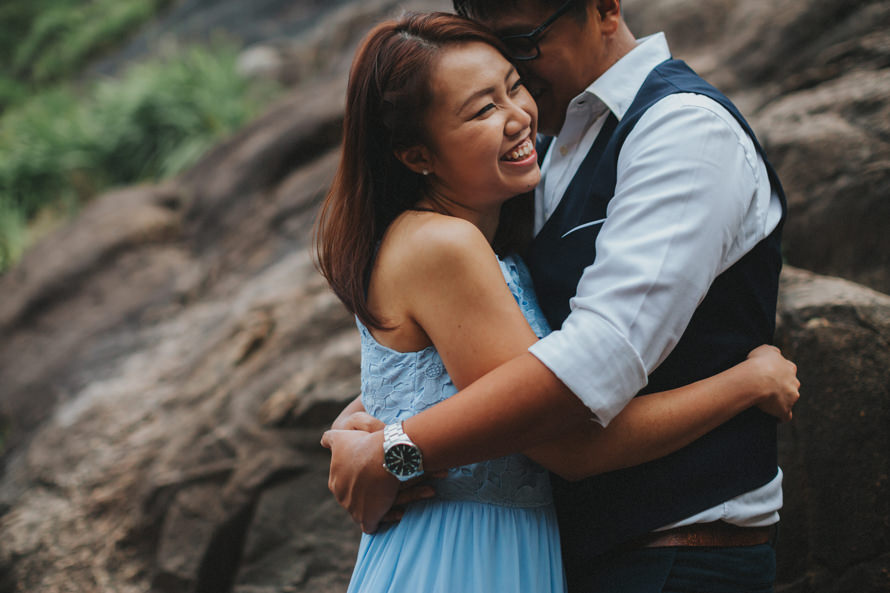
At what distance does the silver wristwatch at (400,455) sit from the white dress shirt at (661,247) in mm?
333

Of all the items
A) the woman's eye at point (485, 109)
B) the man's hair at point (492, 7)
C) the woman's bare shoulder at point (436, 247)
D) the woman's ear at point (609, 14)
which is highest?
the man's hair at point (492, 7)

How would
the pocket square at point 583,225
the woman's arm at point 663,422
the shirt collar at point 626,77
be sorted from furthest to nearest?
the shirt collar at point 626,77
the pocket square at point 583,225
the woman's arm at point 663,422

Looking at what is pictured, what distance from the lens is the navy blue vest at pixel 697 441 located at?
1434mm

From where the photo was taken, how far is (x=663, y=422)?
1380 mm

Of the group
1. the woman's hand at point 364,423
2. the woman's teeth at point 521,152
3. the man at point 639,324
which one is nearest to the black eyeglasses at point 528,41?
the man at point 639,324

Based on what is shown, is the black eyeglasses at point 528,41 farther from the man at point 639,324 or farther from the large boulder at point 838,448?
the large boulder at point 838,448

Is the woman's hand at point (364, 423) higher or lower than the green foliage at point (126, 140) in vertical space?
lower

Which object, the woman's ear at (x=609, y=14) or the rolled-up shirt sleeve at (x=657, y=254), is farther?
the woman's ear at (x=609, y=14)

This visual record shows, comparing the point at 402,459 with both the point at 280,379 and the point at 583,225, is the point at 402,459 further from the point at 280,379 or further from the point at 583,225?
the point at 280,379

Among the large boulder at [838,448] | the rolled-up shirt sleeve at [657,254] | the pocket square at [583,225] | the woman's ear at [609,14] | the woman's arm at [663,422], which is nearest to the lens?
the rolled-up shirt sleeve at [657,254]

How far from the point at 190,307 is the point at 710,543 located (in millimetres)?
4698

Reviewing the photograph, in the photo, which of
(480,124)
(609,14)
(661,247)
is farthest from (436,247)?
(609,14)

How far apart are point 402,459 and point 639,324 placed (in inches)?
21.8

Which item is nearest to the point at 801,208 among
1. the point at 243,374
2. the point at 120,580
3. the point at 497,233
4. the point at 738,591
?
the point at 497,233
